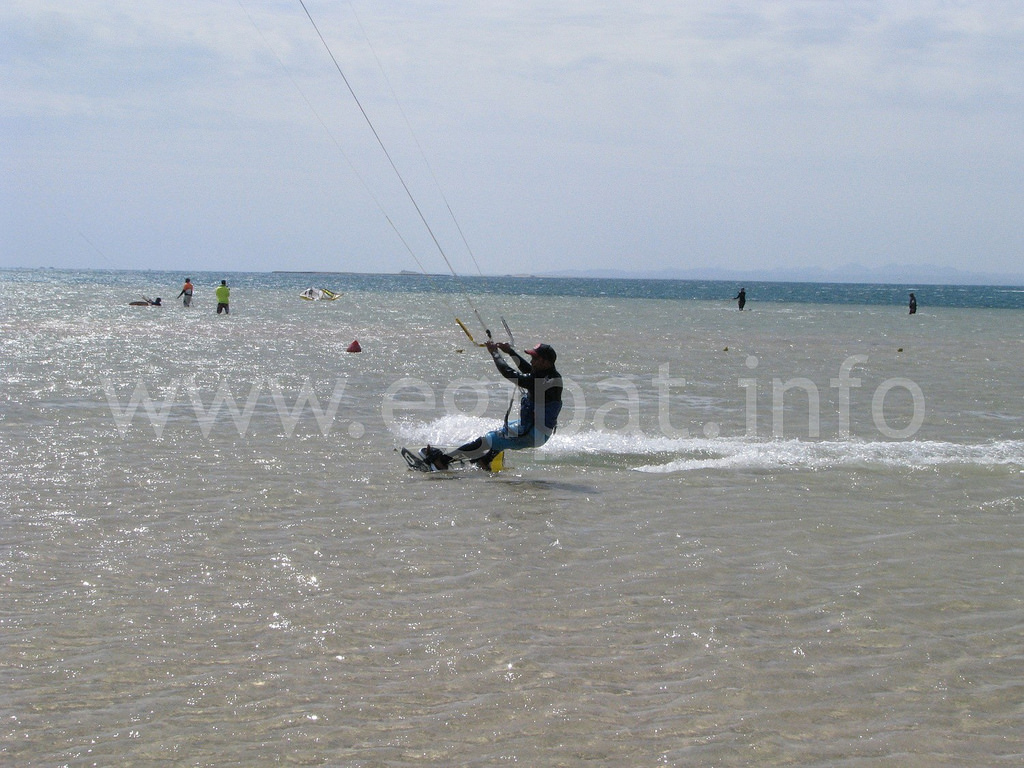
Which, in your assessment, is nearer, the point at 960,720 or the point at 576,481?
the point at 960,720

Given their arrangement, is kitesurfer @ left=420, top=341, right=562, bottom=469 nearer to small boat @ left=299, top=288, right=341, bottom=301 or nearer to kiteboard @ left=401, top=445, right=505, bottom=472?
kiteboard @ left=401, top=445, right=505, bottom=472

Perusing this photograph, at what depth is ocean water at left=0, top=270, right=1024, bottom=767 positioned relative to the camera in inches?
177

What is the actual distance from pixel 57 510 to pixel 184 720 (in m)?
4.08

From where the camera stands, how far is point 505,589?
6418 mm

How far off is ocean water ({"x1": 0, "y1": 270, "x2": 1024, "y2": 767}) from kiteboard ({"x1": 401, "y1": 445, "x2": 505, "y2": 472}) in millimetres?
190

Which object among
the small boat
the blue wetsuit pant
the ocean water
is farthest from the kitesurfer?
the small boat

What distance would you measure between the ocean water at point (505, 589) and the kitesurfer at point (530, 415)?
0.28 m

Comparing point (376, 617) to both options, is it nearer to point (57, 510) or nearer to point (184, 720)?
point (184, 720)

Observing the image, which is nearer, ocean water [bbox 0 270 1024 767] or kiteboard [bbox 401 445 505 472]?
ocean water [bbox 0 270 1024 767]

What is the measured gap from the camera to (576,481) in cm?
1008

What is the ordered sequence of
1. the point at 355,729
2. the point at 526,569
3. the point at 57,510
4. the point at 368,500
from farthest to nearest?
the point at 368,500 < the point at 57,510 < the point at 526,569 < the point at 355,729

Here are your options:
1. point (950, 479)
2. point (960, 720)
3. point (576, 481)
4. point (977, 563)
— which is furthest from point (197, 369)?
point (960, 720)

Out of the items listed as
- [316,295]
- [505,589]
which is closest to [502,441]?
[505,589]

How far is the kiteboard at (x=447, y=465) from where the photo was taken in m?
10.3
